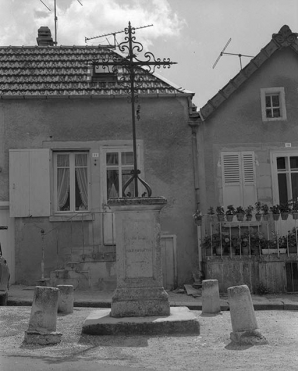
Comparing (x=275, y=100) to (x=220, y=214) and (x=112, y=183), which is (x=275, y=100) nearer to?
(x=220, y=214)

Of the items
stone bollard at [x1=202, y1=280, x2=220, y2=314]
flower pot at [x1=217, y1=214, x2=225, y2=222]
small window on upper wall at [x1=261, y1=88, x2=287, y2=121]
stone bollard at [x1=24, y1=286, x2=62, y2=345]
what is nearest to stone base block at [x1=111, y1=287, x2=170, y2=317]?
stone bollard at [x1=24, y1=286, x2=62, y2=345]

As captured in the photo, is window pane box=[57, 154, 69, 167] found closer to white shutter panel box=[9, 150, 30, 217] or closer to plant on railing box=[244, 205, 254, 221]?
white shutter panel box=[9, 150, 30, 217]

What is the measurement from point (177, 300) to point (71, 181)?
15.1 ft

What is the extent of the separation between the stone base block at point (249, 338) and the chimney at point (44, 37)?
13.9 metres

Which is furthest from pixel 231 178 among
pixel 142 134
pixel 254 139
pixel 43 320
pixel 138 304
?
pixel 43 320

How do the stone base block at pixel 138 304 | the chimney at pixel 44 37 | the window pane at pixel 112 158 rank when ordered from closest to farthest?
the stone base block at pixel 138 304 → the window pane at pixel 112 158 → the chimney at pixel 44 37

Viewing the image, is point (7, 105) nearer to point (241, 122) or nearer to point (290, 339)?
point (241, 122)

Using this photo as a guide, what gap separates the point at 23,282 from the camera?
48.7 ft

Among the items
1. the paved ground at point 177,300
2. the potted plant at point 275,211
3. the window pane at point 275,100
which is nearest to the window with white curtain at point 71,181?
the paved ground at point 177,300

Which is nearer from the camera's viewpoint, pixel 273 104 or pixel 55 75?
pixel 273 104

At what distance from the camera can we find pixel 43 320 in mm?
7859

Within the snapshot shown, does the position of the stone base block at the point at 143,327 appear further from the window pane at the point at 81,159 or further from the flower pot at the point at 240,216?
the window pane at the point at 81,159

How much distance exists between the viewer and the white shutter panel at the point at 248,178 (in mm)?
15219

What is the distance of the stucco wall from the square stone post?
6.29 meters
